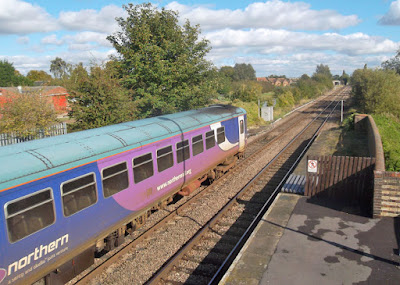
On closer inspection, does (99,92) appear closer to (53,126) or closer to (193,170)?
(53,126)

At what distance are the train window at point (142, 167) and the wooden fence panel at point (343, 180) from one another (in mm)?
5106

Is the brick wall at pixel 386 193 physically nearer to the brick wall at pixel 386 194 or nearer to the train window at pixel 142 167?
the brick wall at pixel 386 194

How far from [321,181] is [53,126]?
1213 centimetres

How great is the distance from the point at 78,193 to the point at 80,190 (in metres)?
0.07

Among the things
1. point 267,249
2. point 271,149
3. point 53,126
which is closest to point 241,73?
point 271,149

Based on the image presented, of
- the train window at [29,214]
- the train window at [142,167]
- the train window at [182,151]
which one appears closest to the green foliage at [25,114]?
the train window at [182,151]

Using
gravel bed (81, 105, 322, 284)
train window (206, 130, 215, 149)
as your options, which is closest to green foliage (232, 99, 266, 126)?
gravel bed (81, 105, 322, 284)

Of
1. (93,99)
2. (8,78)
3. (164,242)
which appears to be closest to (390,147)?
(164,242)

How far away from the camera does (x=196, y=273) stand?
7.48m

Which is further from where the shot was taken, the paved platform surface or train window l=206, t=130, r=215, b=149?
train window l=206, t=130, r=215, b=149

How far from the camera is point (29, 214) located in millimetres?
5680

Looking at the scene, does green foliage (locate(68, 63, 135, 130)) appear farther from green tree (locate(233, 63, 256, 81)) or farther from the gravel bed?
green tree (locate(233, 63, 256, 81))

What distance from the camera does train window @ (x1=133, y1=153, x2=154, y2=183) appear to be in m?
8.49

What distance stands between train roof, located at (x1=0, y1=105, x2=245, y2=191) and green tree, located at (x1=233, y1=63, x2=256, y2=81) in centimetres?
10190
